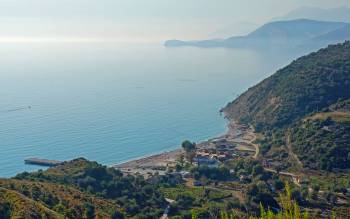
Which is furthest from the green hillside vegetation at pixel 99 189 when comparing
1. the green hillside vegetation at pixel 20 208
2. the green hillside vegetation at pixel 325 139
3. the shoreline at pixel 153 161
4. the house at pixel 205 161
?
the green hillside vegetation at pixel 325 139

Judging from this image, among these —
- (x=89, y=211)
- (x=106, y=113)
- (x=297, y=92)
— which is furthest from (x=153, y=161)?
(x=106, y=113)

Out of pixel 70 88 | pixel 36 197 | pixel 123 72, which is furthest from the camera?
pixel 123 72

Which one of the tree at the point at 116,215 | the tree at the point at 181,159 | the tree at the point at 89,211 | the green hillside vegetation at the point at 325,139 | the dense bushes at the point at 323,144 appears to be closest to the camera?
the tree at the point at 89,211

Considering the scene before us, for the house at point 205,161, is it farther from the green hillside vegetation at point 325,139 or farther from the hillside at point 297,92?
the hillside at point 297,92

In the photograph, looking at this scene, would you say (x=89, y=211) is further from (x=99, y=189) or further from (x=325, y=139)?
(x=325, y=139)

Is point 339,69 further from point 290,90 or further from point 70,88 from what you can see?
point 70,88

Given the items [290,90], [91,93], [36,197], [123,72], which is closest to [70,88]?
[91,93]

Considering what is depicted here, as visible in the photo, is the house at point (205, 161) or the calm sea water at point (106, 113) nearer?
the house at point (205, 161)

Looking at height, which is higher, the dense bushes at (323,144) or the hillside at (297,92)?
the hillside at (297,92)

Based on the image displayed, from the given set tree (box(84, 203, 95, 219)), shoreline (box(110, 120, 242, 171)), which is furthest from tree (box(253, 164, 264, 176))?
tree (box(84, 203, 95, 219))
